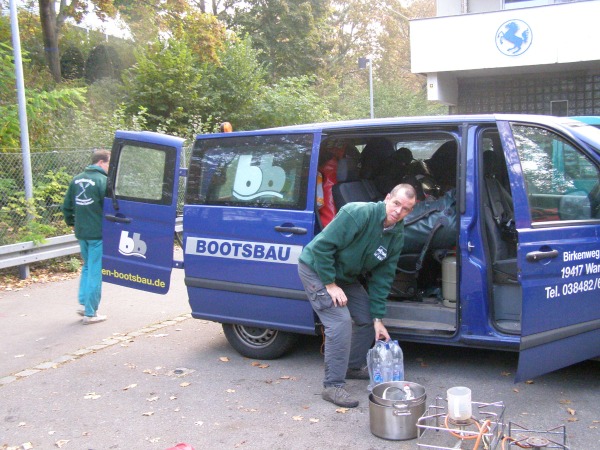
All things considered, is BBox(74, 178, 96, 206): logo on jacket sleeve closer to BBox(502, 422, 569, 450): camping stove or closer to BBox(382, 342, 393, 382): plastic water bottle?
BBox(382, 342, 393, 382): plastic water bottle

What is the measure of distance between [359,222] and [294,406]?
136 cm

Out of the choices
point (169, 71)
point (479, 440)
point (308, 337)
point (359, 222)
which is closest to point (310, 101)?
point (169, 71)

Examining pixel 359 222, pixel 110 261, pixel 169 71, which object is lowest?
pixel 110 261

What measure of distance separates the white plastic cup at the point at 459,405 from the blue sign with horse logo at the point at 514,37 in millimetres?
14660

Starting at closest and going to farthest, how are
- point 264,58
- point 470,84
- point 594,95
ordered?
1. point 594,95
2. point 470,84
3. point 264,58

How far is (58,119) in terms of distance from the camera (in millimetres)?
13453

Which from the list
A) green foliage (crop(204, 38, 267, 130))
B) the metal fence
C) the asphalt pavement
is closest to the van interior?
the asphalt pavement

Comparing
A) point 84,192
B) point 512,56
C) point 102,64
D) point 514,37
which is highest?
point 102,64

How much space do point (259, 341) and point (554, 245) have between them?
2.57 meters

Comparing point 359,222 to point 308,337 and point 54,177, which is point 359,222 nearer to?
point 308,337

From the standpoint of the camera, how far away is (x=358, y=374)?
5.14 m

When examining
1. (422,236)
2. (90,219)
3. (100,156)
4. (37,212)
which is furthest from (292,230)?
(37,212)

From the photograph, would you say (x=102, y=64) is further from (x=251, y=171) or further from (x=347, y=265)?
(x=347, y=265)

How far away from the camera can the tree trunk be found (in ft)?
61.1
